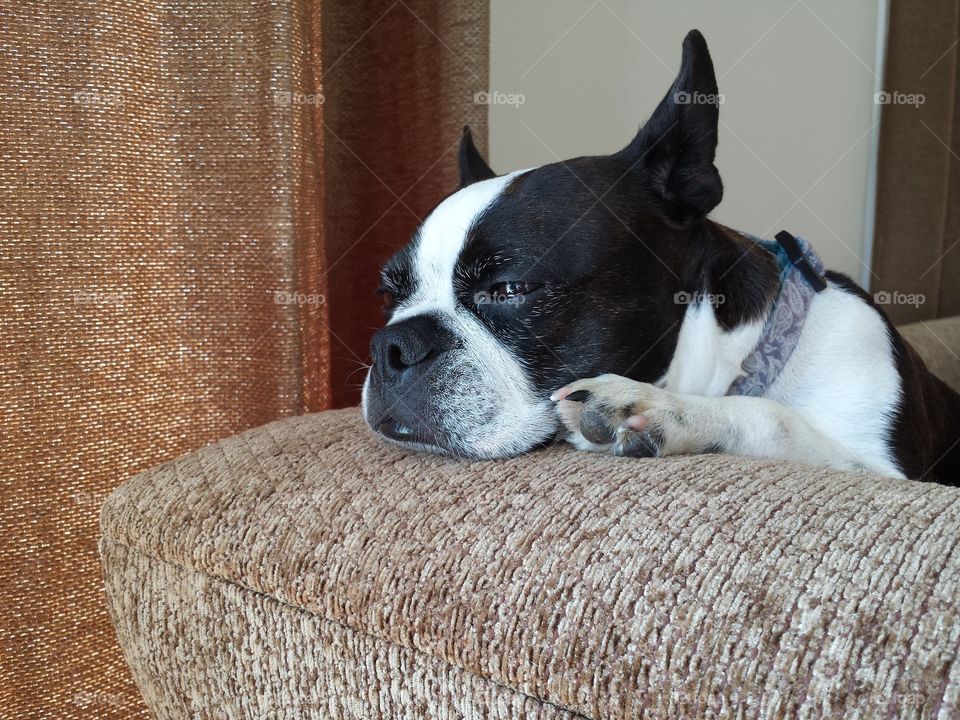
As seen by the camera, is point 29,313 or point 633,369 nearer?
point 633,369

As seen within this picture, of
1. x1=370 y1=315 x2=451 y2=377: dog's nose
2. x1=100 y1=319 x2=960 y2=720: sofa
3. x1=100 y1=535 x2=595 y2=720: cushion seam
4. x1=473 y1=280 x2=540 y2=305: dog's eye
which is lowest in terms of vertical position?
x1=100 y1=535 x2=595 y2=720: cushion seam

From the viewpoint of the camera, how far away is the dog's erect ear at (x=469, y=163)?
5.01ft

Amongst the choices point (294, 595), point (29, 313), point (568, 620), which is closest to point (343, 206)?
point (29, 313)

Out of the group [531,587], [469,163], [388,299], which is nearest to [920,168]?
[469,163]

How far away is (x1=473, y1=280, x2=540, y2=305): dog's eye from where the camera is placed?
3.58ft

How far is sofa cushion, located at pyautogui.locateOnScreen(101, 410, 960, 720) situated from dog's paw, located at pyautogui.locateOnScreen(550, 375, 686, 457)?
5 centimetres

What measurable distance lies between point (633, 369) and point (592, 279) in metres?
0.14

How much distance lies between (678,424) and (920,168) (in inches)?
114

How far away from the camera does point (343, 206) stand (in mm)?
1877

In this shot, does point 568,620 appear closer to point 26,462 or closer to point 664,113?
point 664,113

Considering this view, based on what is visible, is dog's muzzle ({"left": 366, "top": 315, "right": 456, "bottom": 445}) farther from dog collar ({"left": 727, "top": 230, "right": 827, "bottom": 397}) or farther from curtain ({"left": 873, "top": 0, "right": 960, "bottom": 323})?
curtain ({"left": 873, "top": 0, "right": 960, "bottom": 323})

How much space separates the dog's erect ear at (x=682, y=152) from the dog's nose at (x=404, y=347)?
418 mm

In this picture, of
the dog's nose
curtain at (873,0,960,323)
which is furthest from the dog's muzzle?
curtain at (873,0,960,323)

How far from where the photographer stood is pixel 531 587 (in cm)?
64
